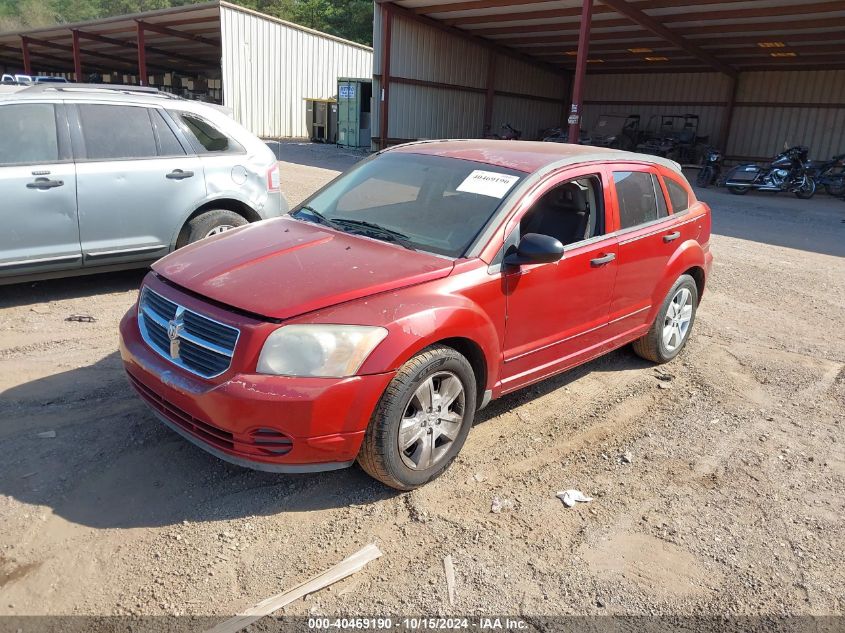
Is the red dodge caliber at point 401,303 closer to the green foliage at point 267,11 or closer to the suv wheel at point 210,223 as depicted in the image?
the suv wheel at point 210,223

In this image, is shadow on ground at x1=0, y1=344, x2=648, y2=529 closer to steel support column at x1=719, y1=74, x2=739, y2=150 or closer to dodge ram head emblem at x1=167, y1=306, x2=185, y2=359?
dodge ram head emblem at x1=167, y1=306, x2=185, y2=359

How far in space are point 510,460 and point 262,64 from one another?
1024 inches

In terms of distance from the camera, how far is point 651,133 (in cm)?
2589

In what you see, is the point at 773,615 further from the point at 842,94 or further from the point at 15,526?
the point at 842,94

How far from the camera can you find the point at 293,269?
330 cm

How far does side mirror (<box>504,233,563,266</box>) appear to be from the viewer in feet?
11.4

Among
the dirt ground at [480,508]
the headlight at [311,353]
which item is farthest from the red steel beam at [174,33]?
the headlight at [311,353]

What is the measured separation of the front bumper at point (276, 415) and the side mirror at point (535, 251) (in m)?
1.02

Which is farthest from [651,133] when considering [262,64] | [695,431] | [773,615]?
[773,615]

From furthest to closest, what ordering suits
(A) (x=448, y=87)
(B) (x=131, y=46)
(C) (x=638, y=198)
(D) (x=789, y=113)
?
(B) (x=131, y=46), (D) (x=789, y=113), (A) (x=448, y=87), (C) (x=638, y=198)

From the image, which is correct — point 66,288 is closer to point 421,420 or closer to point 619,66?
point 421,420

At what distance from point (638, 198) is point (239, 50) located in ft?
78.8

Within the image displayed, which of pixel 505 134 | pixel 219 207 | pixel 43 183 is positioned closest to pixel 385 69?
pixel 505 134

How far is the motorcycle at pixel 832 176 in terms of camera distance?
59.3 feet
